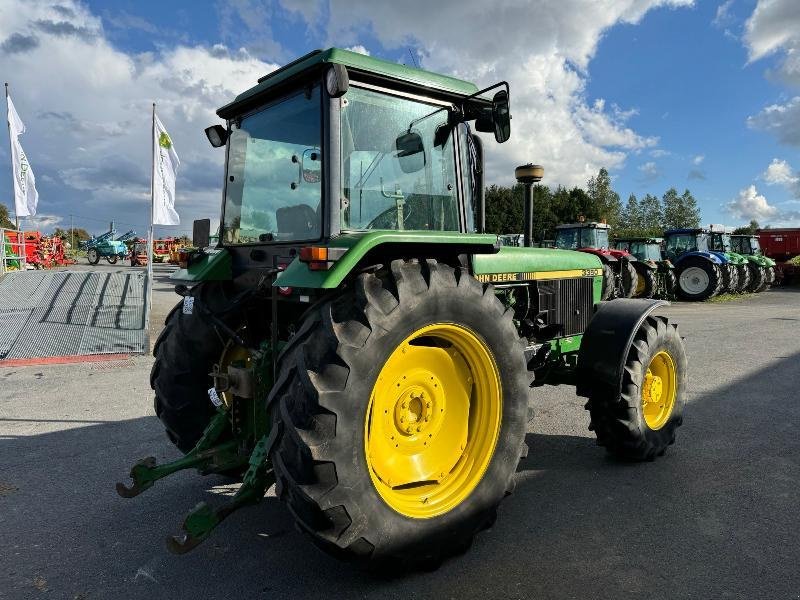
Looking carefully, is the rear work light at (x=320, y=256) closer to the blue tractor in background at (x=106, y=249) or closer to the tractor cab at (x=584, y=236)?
the tractor cab at (x=584, y=236)

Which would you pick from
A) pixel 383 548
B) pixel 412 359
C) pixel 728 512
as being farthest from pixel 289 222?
pixel 728 512

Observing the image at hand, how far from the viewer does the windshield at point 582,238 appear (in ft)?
50.6

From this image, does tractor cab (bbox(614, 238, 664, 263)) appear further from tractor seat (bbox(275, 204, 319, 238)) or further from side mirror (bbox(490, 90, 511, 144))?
tractor seat (bbox(275, 204, 319, 238))

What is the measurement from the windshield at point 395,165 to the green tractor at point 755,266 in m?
20.0

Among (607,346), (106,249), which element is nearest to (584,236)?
(607,346)

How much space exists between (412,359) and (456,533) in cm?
87

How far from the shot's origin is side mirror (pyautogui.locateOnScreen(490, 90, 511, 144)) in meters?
3.12

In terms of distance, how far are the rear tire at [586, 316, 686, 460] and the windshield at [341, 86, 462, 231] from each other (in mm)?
1661

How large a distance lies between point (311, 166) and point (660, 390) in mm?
3141

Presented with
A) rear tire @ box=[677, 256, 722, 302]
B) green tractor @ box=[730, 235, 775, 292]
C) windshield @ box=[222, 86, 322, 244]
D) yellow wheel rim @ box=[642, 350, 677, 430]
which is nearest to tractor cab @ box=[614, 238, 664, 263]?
rear tire @ box=[677, 256, 722, 302]

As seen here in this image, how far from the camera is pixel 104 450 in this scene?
433 centimetres

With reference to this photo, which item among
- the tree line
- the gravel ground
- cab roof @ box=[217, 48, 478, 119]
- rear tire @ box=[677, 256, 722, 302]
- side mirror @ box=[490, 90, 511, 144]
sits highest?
the tree line

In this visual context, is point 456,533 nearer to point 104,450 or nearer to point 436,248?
point 436,248

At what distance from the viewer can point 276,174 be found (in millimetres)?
3246
